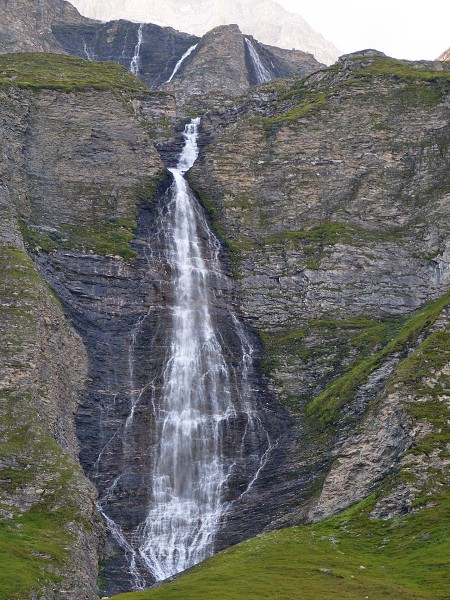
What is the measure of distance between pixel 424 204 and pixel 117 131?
3134 centimetres

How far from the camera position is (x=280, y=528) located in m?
62.6

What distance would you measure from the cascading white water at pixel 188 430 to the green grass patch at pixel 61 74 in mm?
24706

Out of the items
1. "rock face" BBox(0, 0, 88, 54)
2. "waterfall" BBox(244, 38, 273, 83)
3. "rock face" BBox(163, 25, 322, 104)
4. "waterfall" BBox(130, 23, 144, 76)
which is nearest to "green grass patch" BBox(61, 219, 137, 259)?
"rock face" BBox(163, 25, 322, 104)

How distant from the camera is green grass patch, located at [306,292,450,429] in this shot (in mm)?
72062

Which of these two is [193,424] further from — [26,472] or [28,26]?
[28,26]

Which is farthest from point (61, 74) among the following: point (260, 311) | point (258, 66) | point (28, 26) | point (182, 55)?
point (258, 66)

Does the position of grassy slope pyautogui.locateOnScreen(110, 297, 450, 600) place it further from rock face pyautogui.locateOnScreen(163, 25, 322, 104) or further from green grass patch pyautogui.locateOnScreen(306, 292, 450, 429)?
rock face pyautogui.locateOnScreen(163, 25, 322, 104)

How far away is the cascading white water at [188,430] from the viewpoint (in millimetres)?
65062

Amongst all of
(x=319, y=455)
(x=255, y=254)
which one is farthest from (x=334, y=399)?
(x=255, y=254)

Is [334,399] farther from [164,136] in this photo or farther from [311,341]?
[164,136]

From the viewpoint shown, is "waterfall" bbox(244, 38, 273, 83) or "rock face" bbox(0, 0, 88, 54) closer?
"rock face" bbox(0, 0, 88, 54)

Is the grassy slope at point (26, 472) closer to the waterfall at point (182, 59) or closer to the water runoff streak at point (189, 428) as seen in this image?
the water runoff streak at point (189, 428)

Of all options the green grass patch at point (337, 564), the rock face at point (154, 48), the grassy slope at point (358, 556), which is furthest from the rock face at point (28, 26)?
the green grass patch at point (337, 564)

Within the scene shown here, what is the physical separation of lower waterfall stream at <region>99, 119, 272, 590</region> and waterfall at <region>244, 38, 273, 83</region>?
222ft
